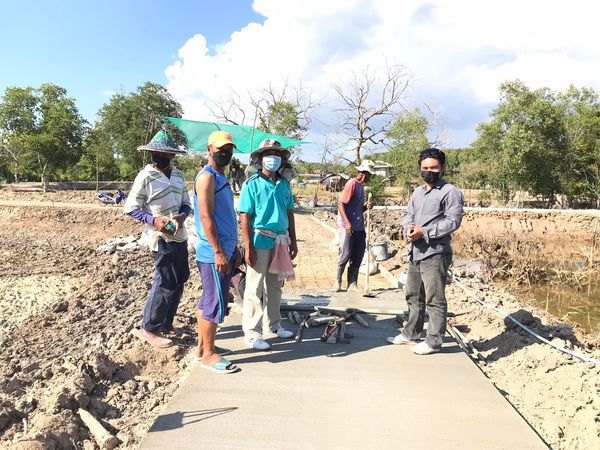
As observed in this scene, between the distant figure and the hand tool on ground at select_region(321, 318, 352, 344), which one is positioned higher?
the distant figure

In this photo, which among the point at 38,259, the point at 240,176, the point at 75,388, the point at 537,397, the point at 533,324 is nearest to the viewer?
the point at 75,388

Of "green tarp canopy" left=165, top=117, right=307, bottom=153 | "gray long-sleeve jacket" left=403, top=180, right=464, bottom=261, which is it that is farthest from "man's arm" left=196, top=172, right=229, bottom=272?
"green tarp canopy" left=165, top=117, right=307, bottom=153

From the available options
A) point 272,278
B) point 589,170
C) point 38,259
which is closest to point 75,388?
point 272,278

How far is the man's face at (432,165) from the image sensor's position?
12.3 feet

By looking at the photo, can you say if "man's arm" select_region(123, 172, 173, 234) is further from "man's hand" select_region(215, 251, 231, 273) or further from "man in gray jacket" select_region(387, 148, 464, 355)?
"man in gray jacket" select_region(387, 148, 464, 355)

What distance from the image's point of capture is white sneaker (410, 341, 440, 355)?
151 inches

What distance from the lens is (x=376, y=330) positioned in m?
4.52

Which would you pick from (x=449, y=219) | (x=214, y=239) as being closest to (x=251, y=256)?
(x=214, y=239)

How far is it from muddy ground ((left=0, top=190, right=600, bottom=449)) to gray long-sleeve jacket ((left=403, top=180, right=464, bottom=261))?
1.23 m

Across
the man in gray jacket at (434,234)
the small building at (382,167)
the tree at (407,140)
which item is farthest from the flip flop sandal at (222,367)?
the tree at (407,140)

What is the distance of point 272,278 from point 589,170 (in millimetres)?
26983

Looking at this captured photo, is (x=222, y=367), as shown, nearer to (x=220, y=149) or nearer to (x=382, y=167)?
(x=220, y=149)

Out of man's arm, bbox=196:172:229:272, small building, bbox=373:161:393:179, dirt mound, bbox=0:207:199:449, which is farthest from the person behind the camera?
small building, bbox=373:161:393:179

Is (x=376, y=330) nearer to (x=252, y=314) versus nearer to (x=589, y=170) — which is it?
(x=252, y=314)
